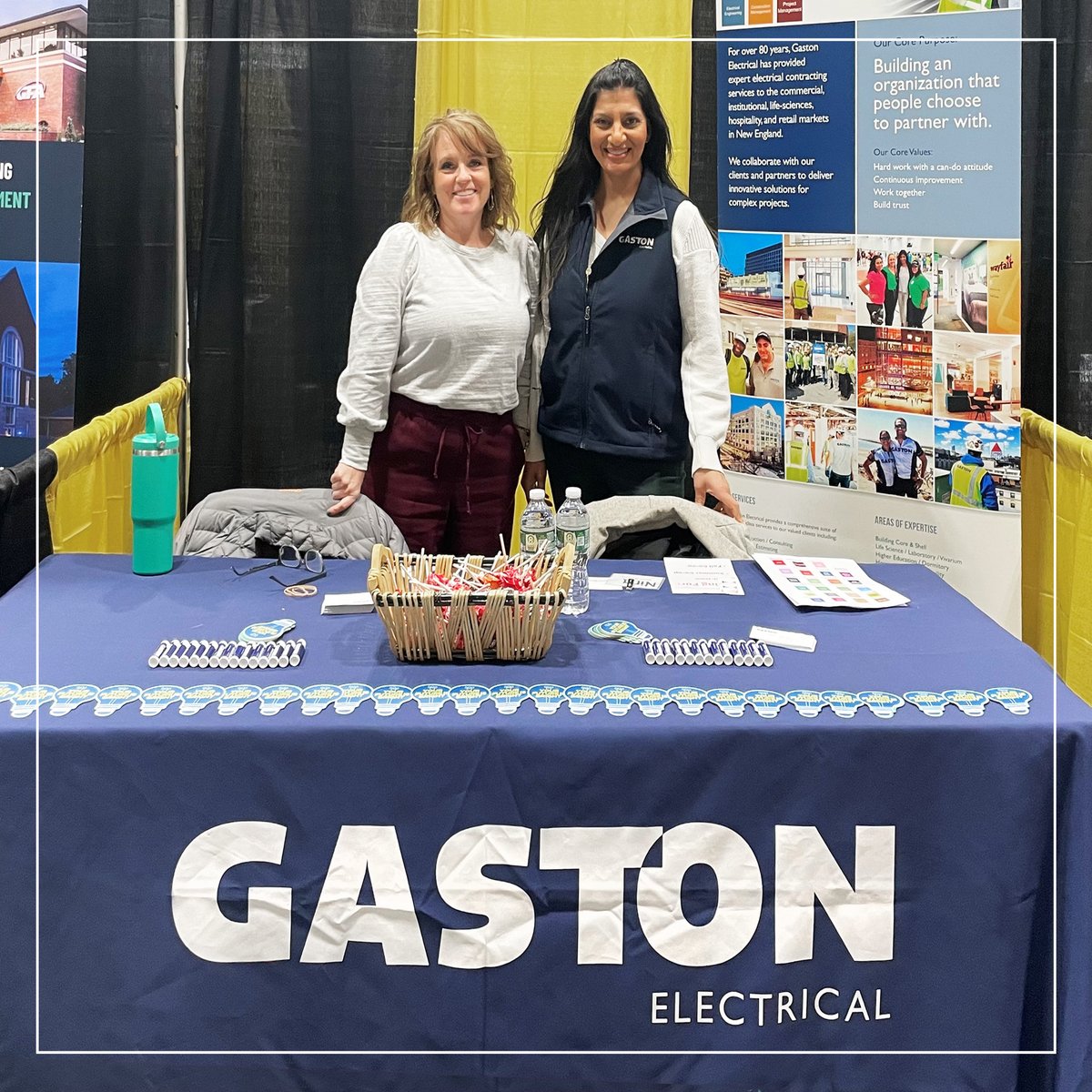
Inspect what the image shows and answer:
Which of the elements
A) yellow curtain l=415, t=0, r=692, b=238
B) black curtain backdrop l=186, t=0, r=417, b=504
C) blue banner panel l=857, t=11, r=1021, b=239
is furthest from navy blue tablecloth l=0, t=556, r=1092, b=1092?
yellow curtain l=415, t=0, r=692, b=238

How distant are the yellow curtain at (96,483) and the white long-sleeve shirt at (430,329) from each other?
53 cm

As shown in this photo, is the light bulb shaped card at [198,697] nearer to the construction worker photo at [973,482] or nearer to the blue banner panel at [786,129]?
the construction worker photo at [973,482]

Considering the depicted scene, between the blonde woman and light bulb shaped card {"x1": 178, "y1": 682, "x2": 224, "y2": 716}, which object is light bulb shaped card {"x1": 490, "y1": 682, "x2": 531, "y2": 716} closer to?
light bulb shaped card {"x1": 178, "y1": 682, "x2": 224, "y2": 716}

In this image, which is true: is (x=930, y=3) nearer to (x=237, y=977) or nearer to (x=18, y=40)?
(x=18, y=40)

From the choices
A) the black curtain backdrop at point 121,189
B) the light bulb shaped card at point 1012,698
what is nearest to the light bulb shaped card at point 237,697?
the light bulb shaped card at point 1012,698

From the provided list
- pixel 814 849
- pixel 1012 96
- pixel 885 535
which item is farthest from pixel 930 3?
pixel 814 849

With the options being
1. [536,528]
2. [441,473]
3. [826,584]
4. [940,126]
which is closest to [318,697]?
[536,528]

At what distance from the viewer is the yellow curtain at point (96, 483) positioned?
245 cm

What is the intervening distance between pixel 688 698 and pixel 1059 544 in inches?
62.1

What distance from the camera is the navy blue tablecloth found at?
5.03 feet

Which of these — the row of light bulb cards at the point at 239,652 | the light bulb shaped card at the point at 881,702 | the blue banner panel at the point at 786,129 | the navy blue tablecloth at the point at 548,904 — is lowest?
the navy blue tablecloth at the point at 548,904

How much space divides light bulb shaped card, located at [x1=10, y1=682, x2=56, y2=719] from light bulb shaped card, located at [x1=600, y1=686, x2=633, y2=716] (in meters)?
0.70

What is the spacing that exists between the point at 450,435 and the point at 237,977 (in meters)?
1.45

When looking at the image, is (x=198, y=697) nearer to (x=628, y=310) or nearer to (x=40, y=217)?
(x=628, y=310)
